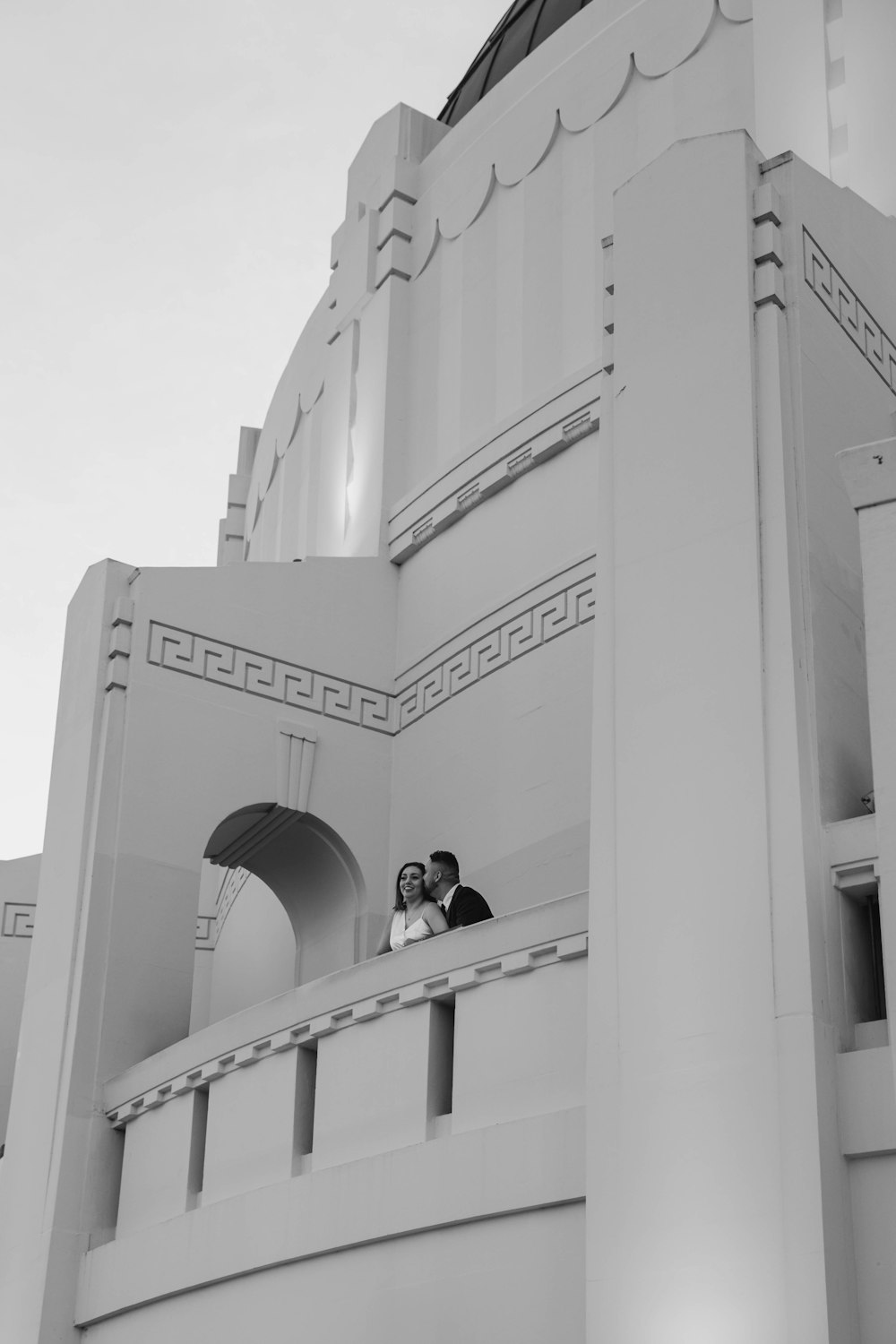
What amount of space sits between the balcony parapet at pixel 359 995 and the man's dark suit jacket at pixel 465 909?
0.64 m

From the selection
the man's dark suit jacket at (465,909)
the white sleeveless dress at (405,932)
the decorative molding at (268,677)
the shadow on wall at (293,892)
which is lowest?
the white sleeveless dress at (405,932)

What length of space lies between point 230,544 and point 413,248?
6.65 meters

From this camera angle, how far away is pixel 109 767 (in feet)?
43.1

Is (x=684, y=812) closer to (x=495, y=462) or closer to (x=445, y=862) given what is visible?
(x=445, y=862)

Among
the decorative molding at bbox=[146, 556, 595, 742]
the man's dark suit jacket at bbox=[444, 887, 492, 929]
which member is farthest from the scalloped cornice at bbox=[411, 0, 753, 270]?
the man's dark suit jacket at bbox=[444, 887, 492, 929]

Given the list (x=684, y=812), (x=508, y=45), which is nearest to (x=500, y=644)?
(x=684, y=812)

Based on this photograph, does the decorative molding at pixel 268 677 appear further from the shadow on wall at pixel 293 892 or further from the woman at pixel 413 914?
the woman at pixel 413 914

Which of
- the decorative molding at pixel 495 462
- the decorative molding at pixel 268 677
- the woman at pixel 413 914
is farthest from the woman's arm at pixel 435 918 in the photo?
the decorative molding at pixel 495 462

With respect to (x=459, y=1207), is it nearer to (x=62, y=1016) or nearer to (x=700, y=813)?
(x=700, y=813)

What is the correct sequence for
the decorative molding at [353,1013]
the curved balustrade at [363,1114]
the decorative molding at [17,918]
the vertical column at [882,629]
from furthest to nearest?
1. the decorative molding at [17,918]
2. the decorative molding at [353,1013]
3. the curved balustrade at [363,1114]
4. the vertical column at [882,629]

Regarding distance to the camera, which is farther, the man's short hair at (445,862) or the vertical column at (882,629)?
the man's short hair at (445,862)

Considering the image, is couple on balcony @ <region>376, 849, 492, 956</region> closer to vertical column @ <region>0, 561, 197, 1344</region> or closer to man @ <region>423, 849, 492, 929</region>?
man @ <region>423, 849, 492, 929</region>

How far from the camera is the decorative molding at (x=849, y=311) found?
9617 millimetres

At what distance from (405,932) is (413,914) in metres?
0.14
